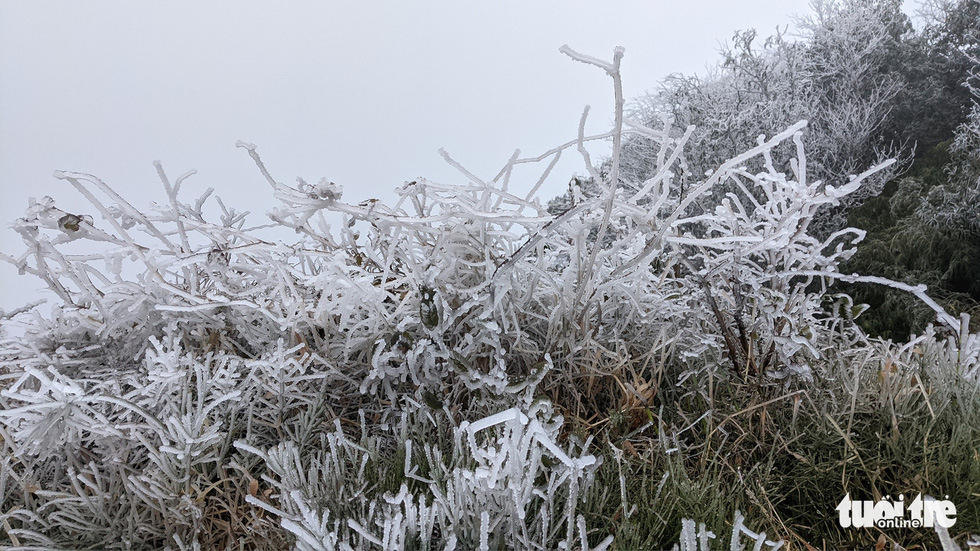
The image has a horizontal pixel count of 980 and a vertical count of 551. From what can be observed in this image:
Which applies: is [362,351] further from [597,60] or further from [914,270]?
[914,270]

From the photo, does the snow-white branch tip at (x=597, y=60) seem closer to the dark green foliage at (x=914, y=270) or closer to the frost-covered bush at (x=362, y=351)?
the frost-covered bush at (x=362, y=351)

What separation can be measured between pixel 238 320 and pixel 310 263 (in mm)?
263

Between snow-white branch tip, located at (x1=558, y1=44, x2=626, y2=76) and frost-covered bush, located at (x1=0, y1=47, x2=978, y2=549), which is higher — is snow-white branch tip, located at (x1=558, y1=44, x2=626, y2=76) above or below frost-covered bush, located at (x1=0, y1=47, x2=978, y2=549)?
above

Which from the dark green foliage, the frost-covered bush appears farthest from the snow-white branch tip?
the dark green foliage

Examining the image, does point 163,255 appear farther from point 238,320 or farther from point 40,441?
point 40,441

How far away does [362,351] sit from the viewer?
4.42 feet

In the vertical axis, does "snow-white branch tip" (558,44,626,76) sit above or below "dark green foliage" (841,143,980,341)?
below

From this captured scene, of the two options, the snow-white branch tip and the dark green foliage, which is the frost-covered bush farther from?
the dark green foliage

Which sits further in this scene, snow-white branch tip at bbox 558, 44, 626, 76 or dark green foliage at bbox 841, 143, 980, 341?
dark green foliage at bbox 841, 143, 980, 341

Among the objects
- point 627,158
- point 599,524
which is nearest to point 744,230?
point 599,524

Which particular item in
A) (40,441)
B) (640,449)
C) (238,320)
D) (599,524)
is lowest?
(599,524)

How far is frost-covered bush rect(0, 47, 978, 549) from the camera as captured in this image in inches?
41.0

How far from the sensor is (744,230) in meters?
1.41

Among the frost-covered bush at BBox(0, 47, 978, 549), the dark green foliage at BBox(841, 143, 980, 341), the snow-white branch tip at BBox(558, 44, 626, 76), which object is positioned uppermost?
the dark green foliage at BBox(841, 143, 980, 341)
